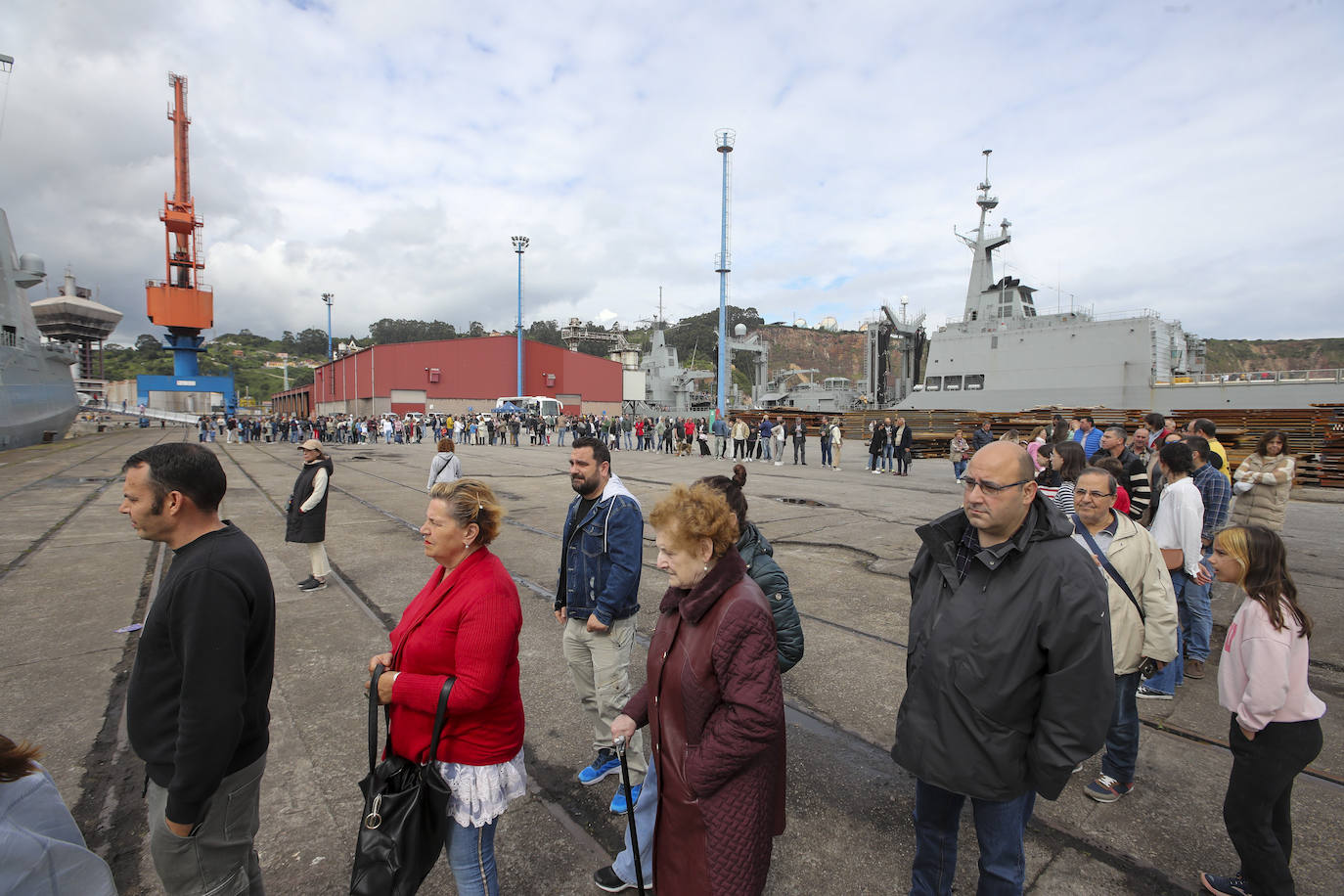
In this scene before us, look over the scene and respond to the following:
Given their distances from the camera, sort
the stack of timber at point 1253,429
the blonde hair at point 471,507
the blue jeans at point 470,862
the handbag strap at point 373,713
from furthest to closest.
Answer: the stack of timber at point 1253,429 < the blonde hair at point 471,507 < the blue jeans at point 470,862 < the handbag strap at point 373,713

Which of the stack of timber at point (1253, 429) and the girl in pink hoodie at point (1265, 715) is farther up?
the stack of timber at point (1253, 429)

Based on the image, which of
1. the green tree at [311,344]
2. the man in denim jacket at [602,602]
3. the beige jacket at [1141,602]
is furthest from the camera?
the green tree at [311,344]

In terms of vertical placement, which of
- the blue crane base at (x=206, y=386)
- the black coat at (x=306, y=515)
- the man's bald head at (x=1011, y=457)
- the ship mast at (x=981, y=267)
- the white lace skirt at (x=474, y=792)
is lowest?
the white lace skirt at (x=474, y=792)

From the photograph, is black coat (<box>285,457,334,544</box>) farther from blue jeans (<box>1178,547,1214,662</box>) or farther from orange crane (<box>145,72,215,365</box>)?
orange crane (<box>145,72,215,365</box>)

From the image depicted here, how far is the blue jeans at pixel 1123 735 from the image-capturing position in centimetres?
304

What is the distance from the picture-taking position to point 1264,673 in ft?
7.78

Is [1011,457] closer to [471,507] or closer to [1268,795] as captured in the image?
[1268,795]

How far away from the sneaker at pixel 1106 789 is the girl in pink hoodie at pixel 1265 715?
0.56 m

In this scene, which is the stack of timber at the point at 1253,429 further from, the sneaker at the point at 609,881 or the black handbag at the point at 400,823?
the black handbag at the point at 400,823

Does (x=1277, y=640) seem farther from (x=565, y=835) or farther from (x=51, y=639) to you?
(x=51, y=639)

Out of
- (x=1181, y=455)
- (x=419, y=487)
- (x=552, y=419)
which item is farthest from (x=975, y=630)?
(x=552, y=419)

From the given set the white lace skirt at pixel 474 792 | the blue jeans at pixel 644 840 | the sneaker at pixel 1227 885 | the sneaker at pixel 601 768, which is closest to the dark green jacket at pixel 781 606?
the blue jeans at pixel 644 840

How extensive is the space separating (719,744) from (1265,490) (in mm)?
7214

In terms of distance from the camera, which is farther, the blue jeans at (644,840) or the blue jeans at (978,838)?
the blue jeans at (644,840)
